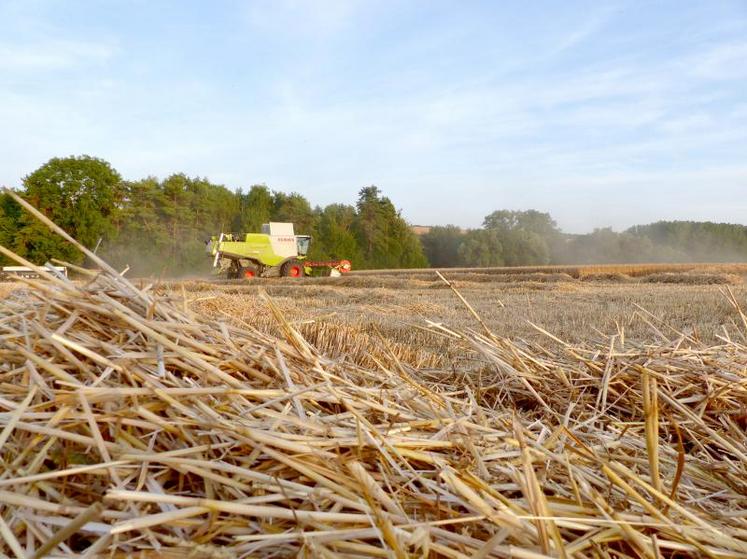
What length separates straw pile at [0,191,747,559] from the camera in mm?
953

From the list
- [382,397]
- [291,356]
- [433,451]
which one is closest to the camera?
[433,451]

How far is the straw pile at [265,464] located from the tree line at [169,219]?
23.8 metres

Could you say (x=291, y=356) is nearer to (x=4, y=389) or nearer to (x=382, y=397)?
(x=382, y=397)

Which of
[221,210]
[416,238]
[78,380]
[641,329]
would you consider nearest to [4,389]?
[78,380]

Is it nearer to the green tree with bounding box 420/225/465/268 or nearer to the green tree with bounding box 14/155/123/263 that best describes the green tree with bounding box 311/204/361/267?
the green tree with bounding box 420/225/465/268

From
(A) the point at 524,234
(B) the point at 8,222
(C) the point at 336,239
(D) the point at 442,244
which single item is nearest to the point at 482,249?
(A) the point at 524,234

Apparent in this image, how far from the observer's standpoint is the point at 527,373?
216 centimetres

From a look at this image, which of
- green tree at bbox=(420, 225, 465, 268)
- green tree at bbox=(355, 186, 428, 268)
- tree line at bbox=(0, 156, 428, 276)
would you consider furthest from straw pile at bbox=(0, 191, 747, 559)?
green tree at bbox=(420, 225, 465, 268)

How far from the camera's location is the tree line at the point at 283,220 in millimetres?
31328

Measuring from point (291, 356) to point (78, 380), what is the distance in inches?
20.9

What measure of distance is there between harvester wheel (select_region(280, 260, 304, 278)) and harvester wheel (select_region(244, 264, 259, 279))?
1073mm

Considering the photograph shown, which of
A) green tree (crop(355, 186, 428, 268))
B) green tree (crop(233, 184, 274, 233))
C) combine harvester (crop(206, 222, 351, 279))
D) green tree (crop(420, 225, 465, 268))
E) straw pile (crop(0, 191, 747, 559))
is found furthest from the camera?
green tree (crop(420, 225, 465, 268))

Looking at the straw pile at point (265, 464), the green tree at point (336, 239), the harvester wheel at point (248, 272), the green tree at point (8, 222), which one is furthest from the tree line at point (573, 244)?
the straw pile at point (265, 464)

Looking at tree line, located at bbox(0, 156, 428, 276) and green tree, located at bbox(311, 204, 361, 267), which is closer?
tree line, located at bbox(0, 156, 428, 276)
